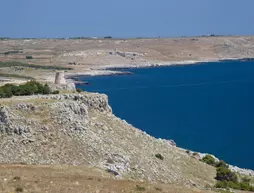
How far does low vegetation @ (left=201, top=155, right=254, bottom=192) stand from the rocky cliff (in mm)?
673

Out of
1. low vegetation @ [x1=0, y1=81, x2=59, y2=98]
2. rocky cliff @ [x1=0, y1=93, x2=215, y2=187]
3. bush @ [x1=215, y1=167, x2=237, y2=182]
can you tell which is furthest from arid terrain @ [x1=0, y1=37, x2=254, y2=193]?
low vegetation @ [x1=0, y1=81, x2=59, y2=98]

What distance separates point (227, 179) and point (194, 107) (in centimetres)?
6616

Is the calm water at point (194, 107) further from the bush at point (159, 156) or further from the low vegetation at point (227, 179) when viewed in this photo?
the bush at point (159, 156)

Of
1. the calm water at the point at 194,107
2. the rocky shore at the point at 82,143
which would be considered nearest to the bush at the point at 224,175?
the rocky shore at the point at 82,143

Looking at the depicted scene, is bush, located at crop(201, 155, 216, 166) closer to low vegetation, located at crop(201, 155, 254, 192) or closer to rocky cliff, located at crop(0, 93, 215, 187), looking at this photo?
low vegetation, located at crop(201, 155, 254, 192)

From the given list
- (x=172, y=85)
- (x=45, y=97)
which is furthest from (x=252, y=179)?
(x=172, y=85)

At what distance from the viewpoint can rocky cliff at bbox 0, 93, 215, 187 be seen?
95.0 ft

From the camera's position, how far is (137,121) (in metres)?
83.4

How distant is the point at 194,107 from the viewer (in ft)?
331

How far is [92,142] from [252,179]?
14.8m

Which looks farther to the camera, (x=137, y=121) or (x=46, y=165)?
(x=137, y=121)

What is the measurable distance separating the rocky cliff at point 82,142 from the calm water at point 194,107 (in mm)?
24240

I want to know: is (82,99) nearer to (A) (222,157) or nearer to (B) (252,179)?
(B) (252,179)

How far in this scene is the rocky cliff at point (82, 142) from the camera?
29.0m
